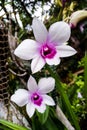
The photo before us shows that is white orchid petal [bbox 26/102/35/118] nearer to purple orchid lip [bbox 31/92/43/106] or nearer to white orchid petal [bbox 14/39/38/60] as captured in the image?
purple orchid lip [bbox 31/92/43/106]

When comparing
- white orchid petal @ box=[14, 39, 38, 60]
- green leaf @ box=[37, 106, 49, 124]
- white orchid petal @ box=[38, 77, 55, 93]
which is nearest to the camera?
white orchid petal @ box=[14, 39, 38, 60]

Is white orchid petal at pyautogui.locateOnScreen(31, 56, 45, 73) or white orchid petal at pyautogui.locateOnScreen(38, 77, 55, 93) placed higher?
white orchid petal at pyautogui.locateOnScreen(31, 56, 45, 73)

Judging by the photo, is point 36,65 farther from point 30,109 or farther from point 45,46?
point 30,109

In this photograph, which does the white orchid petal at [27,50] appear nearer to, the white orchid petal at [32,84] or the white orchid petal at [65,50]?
the white orchid petal at [65,50]

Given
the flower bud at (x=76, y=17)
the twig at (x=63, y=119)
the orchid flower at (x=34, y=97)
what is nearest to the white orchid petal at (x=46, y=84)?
the orchid flower at (x=34, y=97)

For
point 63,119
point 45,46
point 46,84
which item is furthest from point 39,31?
point 63,119

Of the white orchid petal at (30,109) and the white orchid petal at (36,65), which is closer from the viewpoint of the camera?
the white orchid petal at (36,65)

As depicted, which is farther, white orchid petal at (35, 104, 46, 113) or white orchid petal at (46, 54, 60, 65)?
white orchid petal at (35, 104, 46, 113)

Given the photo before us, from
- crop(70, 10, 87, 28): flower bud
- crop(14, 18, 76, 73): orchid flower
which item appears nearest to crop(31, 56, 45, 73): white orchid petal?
crop(14, 18, 76, 73): orchid flower
